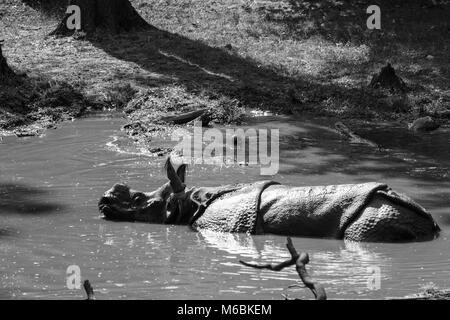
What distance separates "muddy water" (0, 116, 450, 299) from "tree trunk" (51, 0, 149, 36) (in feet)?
17.9

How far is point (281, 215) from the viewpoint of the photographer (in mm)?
10039

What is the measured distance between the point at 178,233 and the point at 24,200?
230cm

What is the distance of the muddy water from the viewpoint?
8422mm

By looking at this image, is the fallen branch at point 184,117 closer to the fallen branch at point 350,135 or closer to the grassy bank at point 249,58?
the grassy bank at point 249,58

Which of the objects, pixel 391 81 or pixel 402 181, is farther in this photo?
pixel 391 81

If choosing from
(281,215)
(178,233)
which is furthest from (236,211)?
(178,233)

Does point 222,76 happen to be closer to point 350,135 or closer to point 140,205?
point 350,135

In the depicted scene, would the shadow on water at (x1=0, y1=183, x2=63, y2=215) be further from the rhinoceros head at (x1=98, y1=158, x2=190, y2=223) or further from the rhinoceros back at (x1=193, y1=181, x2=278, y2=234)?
the rhinoceros back at (x1=193, y1=181, x2=278, y2=234)

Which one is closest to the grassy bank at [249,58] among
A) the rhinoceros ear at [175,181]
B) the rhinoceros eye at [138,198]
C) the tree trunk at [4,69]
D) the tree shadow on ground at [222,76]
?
the tree shadow on ground at [222,76]
